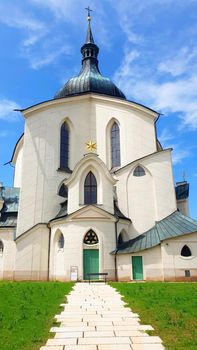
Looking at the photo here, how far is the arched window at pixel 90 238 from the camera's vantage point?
73.5 feet

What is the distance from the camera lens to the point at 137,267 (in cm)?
2197

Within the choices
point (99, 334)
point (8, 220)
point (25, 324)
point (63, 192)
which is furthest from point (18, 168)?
point (99, 334)

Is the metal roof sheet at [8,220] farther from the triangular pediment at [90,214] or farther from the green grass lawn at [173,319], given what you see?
the green grass lawn at [173,319]

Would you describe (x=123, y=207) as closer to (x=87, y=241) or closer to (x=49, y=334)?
(x=87, y=241)

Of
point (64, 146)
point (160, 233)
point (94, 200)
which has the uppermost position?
point (64, 146)

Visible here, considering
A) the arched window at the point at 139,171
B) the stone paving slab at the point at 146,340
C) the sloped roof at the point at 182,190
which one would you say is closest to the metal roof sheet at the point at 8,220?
the arched window at the point at 139,171

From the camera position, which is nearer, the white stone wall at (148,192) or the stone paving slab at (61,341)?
the stone paving slab at (61,341)

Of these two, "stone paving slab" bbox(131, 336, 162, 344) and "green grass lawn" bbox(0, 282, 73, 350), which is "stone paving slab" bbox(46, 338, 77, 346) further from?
"stone paving slab" bbox(131, 336, 162, 344)

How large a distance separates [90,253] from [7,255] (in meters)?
9.53

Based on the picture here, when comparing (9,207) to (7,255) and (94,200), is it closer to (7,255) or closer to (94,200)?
(7,255)

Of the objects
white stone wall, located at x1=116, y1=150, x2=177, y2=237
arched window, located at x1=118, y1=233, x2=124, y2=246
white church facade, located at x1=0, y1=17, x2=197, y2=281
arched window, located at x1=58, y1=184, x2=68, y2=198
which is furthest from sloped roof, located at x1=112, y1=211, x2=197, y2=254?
arched window, located at x1=58, y1=184, x2=68, y2=198

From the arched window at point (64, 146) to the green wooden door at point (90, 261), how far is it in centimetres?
982

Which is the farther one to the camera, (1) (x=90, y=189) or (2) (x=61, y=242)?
(1) (x=90, y=189)

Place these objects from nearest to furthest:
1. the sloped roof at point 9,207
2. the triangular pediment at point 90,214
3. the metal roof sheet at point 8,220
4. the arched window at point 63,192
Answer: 1. the triangular pediment at point 90,214
2. the arched window at point 63,192
3. the metal roof sheet at point 8,220
4. the sloped roof at point 9,207
